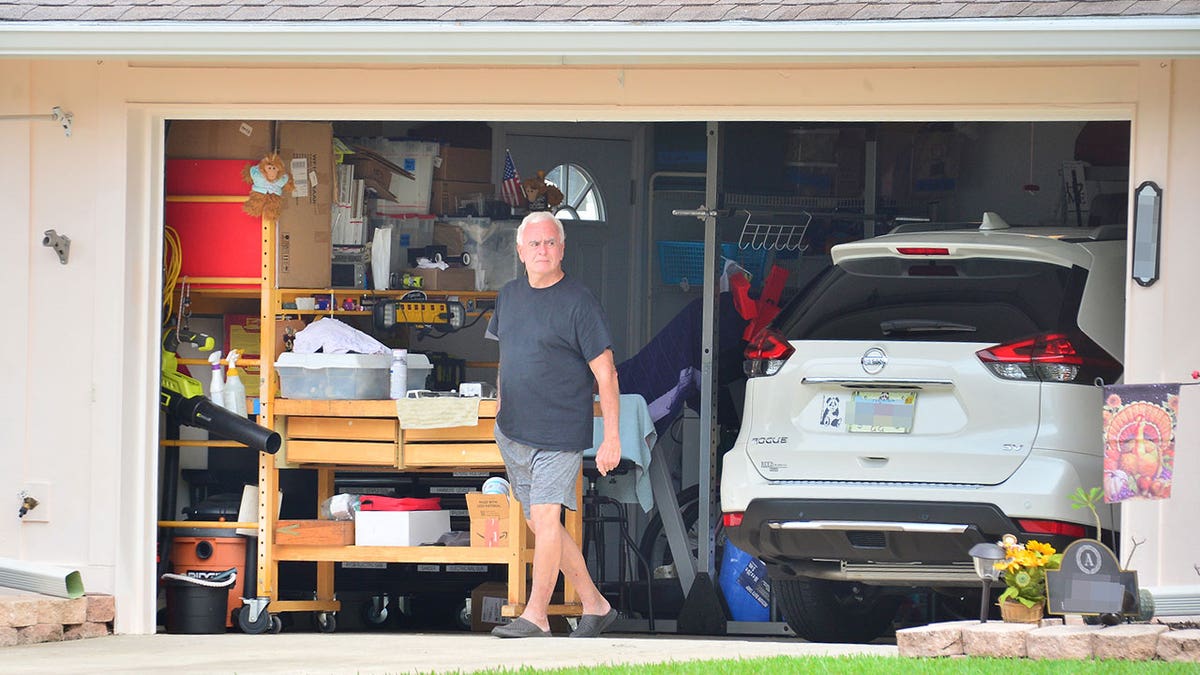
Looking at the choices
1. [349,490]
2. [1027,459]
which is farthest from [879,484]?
[349,490]

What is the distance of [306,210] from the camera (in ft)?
29.1

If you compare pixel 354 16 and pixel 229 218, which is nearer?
pixel 354 16

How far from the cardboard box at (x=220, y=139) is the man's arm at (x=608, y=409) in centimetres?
210

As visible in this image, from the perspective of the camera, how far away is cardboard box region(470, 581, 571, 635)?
891cm

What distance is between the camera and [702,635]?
29.5ft

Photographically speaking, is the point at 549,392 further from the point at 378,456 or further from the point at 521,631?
the point at 378,456

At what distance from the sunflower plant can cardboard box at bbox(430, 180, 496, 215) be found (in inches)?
154

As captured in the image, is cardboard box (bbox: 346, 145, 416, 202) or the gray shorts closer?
the gray shorts

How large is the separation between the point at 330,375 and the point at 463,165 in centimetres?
183

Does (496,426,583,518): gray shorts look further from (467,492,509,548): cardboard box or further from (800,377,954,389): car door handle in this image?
(800,377,954,389): car door handle

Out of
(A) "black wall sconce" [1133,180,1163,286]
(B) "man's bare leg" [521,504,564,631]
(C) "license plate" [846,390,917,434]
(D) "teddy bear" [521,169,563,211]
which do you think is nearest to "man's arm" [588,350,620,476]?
(B) "man's bare leg" [521,504,564,631]

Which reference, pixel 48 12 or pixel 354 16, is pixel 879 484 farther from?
pixel 48 12

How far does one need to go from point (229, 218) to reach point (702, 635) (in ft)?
10.1

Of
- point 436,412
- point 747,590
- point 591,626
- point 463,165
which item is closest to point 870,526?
point 591,626
